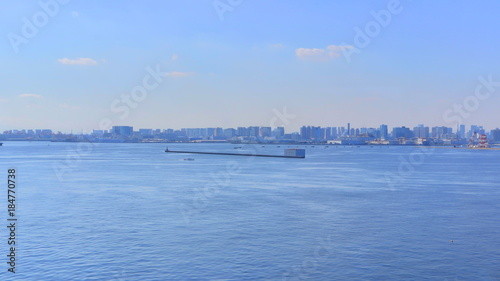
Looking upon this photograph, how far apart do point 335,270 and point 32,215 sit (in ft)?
93.8

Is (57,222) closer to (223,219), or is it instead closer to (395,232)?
(223,219)

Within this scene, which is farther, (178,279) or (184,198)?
(184,198)

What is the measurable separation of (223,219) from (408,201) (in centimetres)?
2266

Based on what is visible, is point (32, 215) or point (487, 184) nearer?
point (32, 215)

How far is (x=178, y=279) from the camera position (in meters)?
25.2

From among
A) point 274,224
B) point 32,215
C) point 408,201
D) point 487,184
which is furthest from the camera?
point 487,184

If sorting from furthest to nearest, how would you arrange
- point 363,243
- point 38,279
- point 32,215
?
point 32,215
point 363,243
point 38,279

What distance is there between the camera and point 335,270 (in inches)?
1054

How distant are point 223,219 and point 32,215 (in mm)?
16919

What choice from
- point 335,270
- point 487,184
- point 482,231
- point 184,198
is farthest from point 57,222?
point 487,184

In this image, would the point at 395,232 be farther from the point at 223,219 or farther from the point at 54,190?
the point at 54,190

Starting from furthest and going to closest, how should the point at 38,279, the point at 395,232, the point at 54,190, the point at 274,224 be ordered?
the point at 54,190 → the point at 274,224 → the point at 395,232 → the point at 38,279

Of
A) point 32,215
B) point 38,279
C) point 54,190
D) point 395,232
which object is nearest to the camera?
point 38,279

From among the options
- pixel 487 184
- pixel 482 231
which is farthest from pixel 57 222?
pixel 487 184
